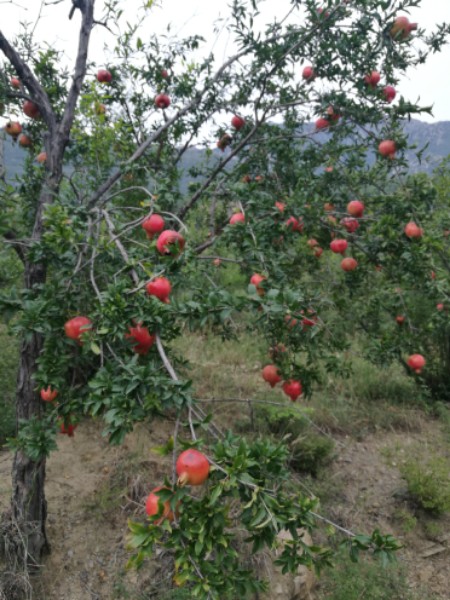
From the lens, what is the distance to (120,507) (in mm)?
3037

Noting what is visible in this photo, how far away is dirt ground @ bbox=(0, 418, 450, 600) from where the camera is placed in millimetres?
2617

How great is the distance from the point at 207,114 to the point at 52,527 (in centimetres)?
315

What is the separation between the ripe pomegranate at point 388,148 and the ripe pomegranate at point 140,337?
1821 millimetres

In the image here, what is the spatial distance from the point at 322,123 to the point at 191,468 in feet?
9.01

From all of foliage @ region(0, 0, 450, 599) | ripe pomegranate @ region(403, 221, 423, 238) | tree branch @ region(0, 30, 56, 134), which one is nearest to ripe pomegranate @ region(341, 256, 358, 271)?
foliage @ region(0, 0, 450, 599)

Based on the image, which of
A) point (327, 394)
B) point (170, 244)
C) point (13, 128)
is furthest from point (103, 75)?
point (327, 394)

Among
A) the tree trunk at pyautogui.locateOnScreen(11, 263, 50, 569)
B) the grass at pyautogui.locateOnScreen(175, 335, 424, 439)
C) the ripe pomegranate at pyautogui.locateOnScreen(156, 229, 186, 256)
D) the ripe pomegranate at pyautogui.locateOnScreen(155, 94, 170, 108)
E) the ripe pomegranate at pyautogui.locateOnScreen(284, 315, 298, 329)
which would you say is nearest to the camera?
the ripe pomegranate at pyautogui.locateOnScreen(156, 229, 186, 256)

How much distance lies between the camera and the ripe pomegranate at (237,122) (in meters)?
3.70

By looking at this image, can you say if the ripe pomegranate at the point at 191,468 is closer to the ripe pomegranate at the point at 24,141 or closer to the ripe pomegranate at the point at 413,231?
the ripe pomegranate at the point at 413,231

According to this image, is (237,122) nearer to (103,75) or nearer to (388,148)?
(103,75)

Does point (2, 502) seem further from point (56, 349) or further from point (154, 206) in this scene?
point (154, 206)

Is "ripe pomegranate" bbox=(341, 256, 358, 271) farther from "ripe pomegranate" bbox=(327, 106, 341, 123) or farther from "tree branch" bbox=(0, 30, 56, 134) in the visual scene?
"tree branch" bbox=(0, 30, 56, 134)

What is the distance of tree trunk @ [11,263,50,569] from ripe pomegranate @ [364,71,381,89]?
7.19 feet

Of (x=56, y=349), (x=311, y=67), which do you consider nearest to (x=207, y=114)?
(x=311, y=67)
